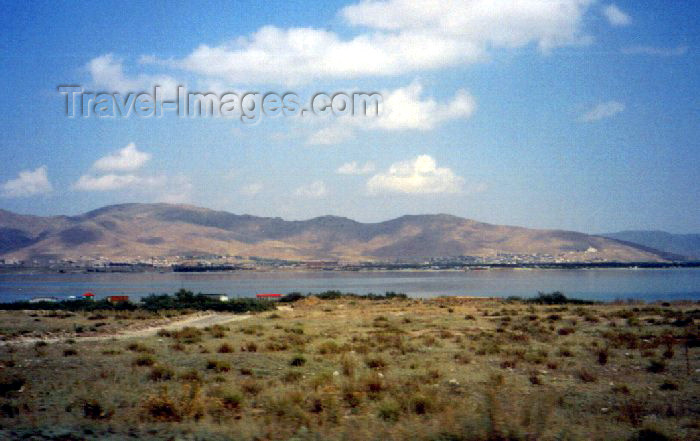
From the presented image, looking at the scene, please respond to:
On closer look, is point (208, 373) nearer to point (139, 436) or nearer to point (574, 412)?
point (139, 436)

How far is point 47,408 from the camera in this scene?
9.91 m

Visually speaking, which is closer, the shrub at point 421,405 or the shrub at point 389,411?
the shrub at point 389,411

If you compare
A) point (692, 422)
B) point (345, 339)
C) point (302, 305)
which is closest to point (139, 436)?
point (692, 422)

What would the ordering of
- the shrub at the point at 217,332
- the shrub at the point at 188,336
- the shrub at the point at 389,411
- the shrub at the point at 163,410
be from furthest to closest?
the shrub at the point at 217,332, the shrub at the point at 188,336, the shrub at the point at 389,411, the shrub at the point at 163,410

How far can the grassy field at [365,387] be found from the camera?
807 cm

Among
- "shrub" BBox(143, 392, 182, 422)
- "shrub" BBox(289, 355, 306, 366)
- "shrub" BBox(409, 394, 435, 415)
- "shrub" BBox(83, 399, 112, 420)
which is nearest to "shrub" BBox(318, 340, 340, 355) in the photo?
"shrub" BBox(289, 355, 306, 366)

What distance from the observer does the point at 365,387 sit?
37.7ft

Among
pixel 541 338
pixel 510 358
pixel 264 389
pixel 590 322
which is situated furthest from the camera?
pixel 590 322

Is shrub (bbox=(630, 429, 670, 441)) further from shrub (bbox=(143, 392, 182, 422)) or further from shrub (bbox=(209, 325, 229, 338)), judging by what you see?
shrub (bbox=(209, 325, 229, 338))

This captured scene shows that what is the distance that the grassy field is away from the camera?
8070 mm

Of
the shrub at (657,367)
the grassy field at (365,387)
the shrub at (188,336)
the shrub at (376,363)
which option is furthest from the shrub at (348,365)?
the shrub at (188,336)

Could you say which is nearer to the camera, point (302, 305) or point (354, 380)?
point (354, 380)

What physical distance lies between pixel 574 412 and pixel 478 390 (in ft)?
7.20

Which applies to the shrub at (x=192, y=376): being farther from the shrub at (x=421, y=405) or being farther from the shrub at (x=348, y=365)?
the shrub at (x=421, y=405)
